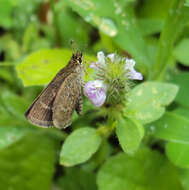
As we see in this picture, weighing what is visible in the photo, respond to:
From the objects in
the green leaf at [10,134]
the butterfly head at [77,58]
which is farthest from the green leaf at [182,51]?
the green leaf at [10,134]

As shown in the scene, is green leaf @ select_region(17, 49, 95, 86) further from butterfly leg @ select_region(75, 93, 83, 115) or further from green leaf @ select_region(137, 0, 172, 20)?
green leaf @ select_region(137, 0, 172, 20)

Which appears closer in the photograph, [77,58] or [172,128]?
[77,58]

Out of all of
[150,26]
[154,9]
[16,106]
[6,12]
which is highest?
[154,9]

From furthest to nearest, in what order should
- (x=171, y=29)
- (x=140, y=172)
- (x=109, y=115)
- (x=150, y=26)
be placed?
1. (x=150, y=26)
2. (x=171, y=29)
3. (x=140, y=172)
4. (x=109, y=115)

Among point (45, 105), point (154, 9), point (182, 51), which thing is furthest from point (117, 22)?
point (45, 105)

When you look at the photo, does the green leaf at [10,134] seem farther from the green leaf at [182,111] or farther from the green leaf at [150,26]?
the green leaf at [150,26]

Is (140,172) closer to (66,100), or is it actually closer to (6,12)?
(66,100)
